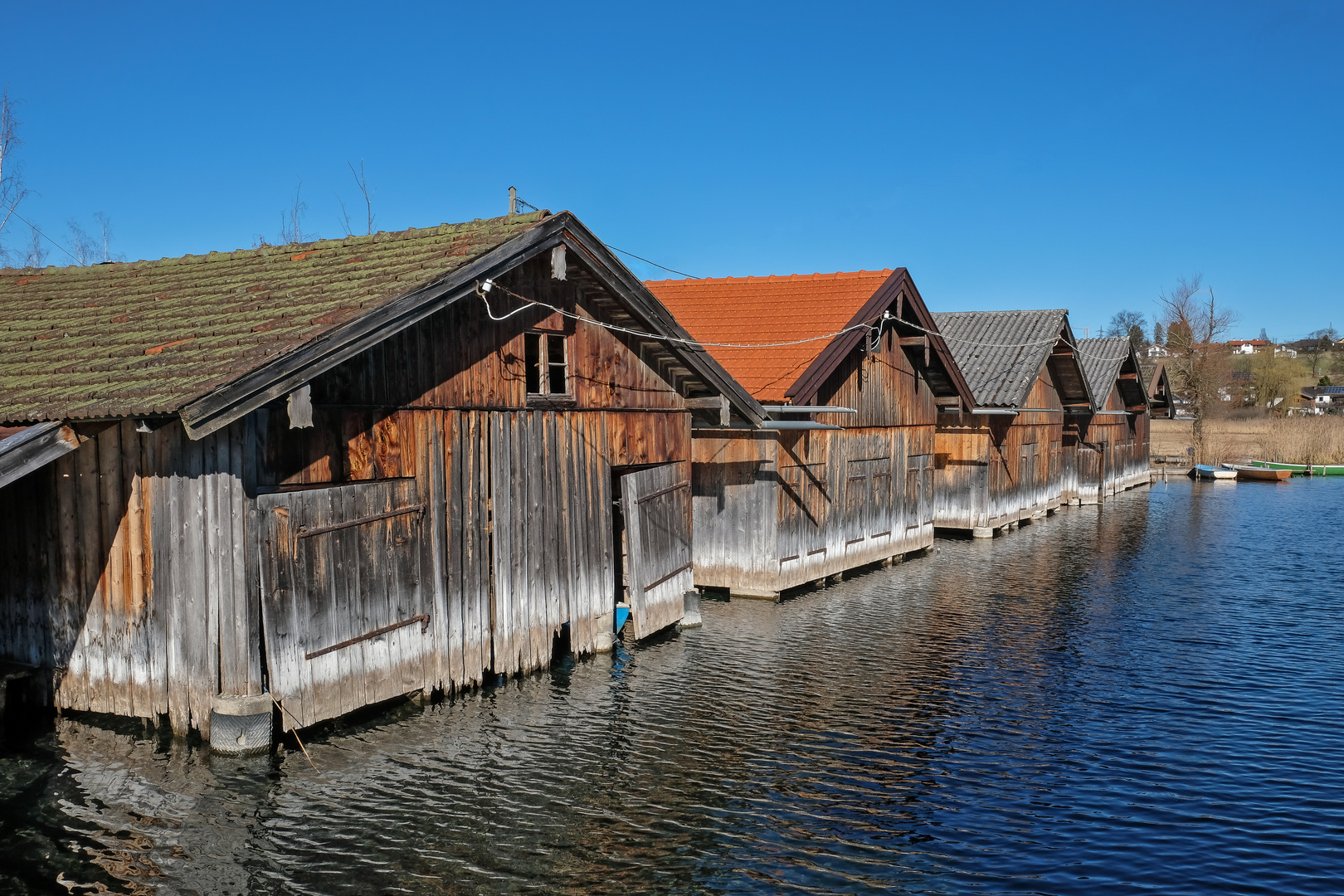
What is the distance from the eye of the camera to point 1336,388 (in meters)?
112

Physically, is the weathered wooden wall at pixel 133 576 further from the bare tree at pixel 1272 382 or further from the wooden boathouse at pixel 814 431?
the bare tree at pixel 1272 382

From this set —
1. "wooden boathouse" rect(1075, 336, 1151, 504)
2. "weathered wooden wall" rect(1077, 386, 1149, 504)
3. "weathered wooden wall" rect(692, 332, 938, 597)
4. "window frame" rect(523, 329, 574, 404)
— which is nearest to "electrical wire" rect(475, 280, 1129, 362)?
"window frame" rect(523, 329, 574, 404)

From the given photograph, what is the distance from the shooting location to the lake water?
319 inches

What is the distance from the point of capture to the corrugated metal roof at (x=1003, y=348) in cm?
3027

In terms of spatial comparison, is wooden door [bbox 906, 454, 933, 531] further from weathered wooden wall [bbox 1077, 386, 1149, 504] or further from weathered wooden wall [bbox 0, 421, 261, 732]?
weathered wooden wall [bbox 0, 421, 261, 732]

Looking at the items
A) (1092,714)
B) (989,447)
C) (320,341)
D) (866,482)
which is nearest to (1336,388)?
(989,447)

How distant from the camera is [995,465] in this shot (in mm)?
31391

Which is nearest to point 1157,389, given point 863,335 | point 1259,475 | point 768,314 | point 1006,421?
point 1259,475

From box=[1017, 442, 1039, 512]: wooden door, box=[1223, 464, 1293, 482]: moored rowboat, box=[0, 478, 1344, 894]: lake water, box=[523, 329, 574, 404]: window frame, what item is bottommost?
box=[0, 478, 1344, 894]: lake water

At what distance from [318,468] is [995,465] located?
25395mm

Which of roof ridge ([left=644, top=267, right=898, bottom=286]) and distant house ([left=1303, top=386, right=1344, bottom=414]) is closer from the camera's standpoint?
roof ridge ([left=644, top=267, right=898, bottom=286])

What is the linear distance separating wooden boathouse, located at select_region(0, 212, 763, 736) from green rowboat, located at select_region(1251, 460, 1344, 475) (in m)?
52.5

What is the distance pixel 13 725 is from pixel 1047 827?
35.5 ft

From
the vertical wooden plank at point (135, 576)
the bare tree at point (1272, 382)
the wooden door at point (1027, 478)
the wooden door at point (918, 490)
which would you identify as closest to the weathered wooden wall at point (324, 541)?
the vertical wooden plank at point (135, 576)
